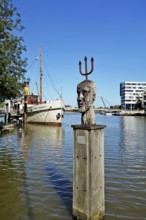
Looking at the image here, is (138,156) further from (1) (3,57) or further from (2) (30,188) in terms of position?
(1) (3,57)

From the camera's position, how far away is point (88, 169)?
5828mm

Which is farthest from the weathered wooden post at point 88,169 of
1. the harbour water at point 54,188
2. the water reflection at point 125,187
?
the water reflection at point 125,187

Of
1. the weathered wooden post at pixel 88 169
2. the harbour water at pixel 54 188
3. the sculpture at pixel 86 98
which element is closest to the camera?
the weathered wooden post at pixel 88 169

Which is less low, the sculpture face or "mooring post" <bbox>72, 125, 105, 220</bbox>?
the sculpture face

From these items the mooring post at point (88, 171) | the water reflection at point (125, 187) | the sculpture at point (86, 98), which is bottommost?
the water reflection at point (125, 187)

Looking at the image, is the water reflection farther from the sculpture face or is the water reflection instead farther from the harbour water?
the sculpture face

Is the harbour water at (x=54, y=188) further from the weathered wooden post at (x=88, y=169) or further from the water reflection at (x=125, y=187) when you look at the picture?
the weathered wooden post at (x=88, y=169)

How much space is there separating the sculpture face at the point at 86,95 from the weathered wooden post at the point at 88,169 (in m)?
0.15

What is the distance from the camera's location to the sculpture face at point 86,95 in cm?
630

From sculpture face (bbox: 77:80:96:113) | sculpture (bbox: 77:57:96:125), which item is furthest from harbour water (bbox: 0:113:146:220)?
sculpture face (bbox: 77:80:96:113)

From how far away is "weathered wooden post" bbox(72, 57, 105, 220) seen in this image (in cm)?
581

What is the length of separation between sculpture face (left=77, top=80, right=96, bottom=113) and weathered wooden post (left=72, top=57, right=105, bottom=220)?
0.49 feet

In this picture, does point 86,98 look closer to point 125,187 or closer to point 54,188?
point 54,188

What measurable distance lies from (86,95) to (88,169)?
66.8 inches
